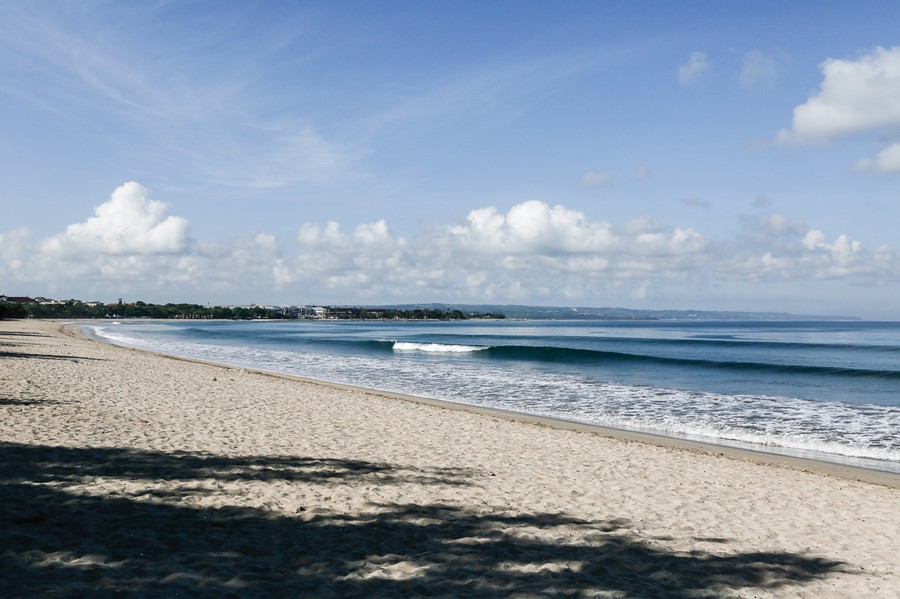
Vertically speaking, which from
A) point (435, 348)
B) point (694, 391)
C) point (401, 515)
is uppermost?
point (401, 515)

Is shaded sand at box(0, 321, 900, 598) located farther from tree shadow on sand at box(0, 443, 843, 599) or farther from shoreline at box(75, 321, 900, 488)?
shoreline at box(75, 321, 900, 488)

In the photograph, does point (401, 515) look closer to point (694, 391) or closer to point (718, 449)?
point (718, 449)

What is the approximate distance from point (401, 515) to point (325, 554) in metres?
1.45

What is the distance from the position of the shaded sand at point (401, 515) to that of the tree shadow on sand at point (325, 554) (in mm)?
24

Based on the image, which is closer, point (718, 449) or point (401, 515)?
point (401, 515)

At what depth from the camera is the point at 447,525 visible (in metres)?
6.99

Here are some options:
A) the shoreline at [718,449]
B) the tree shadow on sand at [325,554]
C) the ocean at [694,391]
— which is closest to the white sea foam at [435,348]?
the ocean at [694,391]

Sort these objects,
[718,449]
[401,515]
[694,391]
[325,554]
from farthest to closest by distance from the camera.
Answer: [694,391] → [718,449] → [401,515] → [325,554]

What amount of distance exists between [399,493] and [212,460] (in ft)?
9.70

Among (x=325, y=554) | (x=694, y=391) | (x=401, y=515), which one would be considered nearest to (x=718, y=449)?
(x=401, y=515)

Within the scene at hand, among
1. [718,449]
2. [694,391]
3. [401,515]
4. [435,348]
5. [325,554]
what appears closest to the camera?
[325,554]

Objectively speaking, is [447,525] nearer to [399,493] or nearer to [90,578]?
[399,493]

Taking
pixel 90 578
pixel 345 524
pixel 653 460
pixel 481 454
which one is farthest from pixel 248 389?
pixel 90 578

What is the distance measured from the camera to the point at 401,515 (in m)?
7.23
